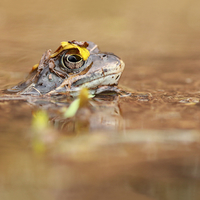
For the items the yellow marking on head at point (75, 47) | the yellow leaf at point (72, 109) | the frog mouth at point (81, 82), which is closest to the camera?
the yellow leaf at point (72, 109)

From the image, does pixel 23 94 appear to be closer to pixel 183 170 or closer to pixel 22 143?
A: pixel 22 143

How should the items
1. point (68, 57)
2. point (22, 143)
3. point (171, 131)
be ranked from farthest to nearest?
point (68, 57)
point (171, 131)
point (22, 143)

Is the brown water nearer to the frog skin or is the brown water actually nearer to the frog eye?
the frog skin

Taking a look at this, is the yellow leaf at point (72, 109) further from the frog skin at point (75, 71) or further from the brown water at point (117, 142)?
the frog skin at point (75, 71)

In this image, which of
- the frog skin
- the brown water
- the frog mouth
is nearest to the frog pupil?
the frog skin

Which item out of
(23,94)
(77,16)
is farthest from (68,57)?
(77,16)

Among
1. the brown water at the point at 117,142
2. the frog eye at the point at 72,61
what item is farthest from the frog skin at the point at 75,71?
the brown water at the point at 117,142

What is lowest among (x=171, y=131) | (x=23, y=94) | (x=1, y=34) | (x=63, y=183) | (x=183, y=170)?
(x=63, y=183)
